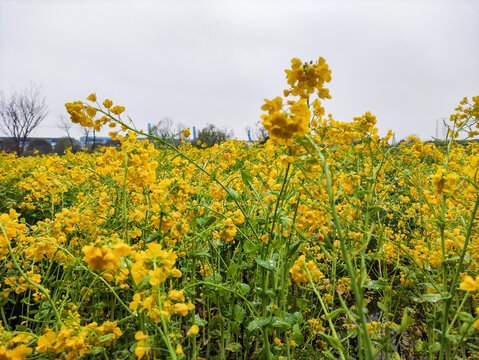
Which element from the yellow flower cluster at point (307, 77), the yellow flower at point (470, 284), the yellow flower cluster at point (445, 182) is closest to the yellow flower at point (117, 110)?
the yellow flower cluster at point (307, 77)

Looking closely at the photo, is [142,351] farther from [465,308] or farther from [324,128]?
[465,308]

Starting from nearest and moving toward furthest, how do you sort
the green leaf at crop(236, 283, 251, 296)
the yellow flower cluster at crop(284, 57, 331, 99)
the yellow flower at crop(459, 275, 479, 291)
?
the yellow flower at crop(459, 275, 479, 291) → the yellow flower cluster at crop(284, 57, 331, 99) → the green leaf at crop(236, 283, 251, 296)

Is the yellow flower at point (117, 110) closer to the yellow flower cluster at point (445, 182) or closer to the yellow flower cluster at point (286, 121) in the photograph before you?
the yellow flower cluster at point (286, 121)

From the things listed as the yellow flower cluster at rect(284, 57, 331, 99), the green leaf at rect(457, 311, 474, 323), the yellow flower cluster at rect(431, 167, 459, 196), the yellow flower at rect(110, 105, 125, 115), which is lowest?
the green leaf at rect(457, 311, 474, 323)

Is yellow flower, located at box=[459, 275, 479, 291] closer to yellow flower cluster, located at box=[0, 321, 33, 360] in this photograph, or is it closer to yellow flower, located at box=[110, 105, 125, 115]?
yellow flower cluster, located at box=[0, 321, 33, 360]

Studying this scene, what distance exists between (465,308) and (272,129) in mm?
1791

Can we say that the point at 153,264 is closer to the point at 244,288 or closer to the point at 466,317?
the point at 244,288

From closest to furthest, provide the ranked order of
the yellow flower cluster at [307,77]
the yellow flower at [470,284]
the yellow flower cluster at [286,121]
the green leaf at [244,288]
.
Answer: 1. the yellow flower at [470,284]
2. the yellow flower cluster at [286,121]
3. the yellow flower cluster at [307,77]
4. the green leaf at [244,288]

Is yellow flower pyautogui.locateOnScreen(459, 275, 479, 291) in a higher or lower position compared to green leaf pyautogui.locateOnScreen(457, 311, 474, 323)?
higher

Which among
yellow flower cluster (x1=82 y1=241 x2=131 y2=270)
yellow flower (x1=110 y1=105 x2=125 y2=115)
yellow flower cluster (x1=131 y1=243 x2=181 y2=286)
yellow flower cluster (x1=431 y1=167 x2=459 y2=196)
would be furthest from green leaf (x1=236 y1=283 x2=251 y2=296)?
yellow flower (x1=110 y1=105 x2=125 y2=115)

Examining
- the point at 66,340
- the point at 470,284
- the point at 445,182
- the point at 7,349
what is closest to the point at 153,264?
the point at 66,340

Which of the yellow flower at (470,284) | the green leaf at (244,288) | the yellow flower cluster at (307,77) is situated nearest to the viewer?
the yellow flower at (470,284)

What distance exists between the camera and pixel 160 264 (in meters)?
0.88

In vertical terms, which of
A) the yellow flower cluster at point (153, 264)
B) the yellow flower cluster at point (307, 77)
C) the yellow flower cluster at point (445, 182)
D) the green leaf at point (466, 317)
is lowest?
the green leaf at point (466, 317)
